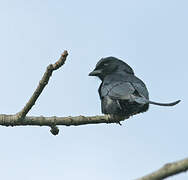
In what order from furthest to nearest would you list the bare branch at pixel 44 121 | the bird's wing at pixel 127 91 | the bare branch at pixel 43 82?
1. the bird's wing at pixel 127 91
2. the bare branch at pixel 44 121
3. the bare branch at pixel 43 82

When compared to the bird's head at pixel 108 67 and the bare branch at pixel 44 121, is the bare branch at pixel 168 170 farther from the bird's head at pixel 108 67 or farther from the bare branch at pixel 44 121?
the bird's head at pixel 108 67

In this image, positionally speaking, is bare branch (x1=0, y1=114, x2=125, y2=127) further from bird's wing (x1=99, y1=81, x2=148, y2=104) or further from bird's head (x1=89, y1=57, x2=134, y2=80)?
bird's head (x1=89, y1=57, x2=134, y2=80)

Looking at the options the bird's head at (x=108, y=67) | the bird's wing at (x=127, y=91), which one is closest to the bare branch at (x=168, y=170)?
the bird's wing at (x=127, y=91)

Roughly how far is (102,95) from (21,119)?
4.15 meters

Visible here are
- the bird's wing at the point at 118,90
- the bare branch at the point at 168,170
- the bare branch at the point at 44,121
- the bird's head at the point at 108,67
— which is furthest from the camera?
the bird's head at the point at 108,67

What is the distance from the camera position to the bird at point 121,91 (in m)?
7.94

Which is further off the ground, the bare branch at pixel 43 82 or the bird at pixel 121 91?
the bare branch at pixel 43 82

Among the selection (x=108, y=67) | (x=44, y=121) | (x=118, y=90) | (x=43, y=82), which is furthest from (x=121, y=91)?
(x=43, y=82)

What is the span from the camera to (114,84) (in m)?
8.59

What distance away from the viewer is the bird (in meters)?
7.94

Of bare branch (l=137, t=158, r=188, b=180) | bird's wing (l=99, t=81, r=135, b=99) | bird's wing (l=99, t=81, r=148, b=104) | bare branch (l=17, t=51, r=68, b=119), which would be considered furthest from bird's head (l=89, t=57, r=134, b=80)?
bare branch (l=137, t=158, r=188, b=180)

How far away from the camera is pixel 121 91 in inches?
323

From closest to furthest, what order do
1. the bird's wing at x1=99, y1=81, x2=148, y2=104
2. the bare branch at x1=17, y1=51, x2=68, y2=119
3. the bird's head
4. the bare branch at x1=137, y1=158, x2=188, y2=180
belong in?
the bare branch at x1=137, y1=158, x2=188, y2=180 < the bare branch at x1=17, y1=51, x2=68, y2=119 < the bird's wing at x1=99, y1=81, x2=148, y2=104 < the bird's head

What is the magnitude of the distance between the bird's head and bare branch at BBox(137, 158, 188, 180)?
7.22 meters
